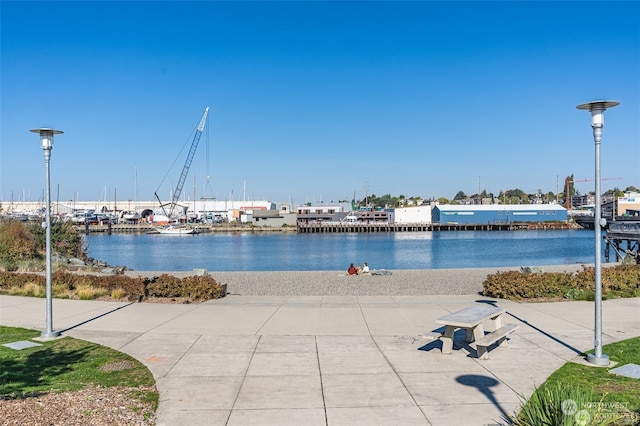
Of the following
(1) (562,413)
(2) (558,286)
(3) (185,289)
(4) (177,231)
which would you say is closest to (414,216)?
(4) (177,231)

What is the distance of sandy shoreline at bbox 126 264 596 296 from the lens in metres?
20.4

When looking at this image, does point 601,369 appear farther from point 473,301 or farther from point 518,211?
point 518,211

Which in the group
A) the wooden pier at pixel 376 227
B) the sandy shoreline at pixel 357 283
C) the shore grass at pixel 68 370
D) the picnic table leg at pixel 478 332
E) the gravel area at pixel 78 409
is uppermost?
the picnic table leg at pixel 478 332

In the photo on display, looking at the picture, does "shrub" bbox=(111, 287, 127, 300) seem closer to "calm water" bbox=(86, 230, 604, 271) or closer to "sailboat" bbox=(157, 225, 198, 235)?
"calm water" bbox=(86, 230, 604, 271)

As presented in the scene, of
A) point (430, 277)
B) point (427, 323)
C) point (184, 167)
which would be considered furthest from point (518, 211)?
point (427, 323)

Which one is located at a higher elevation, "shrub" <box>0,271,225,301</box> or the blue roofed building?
the blue roofed building

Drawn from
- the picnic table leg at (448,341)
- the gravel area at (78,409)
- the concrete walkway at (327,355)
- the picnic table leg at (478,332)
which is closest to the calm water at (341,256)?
the concrete walkway at (327,355)

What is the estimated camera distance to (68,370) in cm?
880

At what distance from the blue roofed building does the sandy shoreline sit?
11108 centimetres

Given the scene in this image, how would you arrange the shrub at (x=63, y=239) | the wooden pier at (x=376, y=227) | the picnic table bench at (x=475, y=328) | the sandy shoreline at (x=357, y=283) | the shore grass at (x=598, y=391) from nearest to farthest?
the shore grass at (x=598, y=391) < the picnic table bench at (x=475, y=328) < the sandy shoreline at (x=357, y=283) < the shrub at (x=63, y=239) < the wooden pier at (x=376, y=227)

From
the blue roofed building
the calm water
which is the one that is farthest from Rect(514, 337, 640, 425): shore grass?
the blue roofed building

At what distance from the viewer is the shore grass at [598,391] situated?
19.2 ft

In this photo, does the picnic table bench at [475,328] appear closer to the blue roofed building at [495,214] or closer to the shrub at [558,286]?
the shrub at [558,286]

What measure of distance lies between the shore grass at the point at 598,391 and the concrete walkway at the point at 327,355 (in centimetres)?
36
